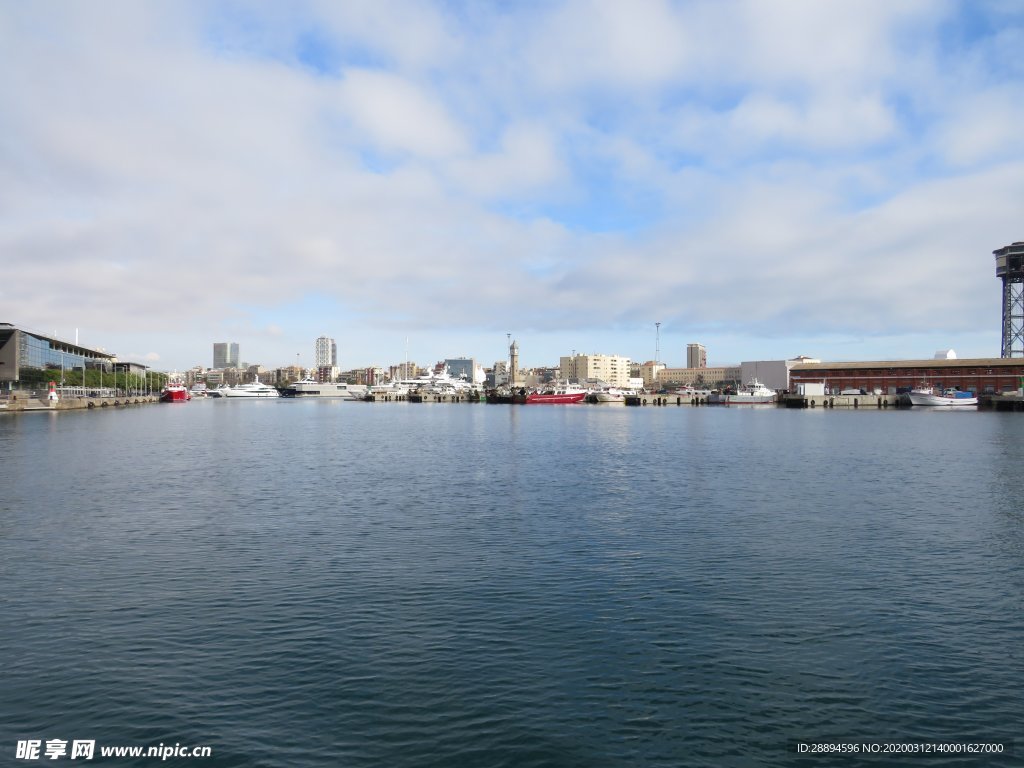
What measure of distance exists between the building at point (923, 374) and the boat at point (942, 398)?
27.6ft

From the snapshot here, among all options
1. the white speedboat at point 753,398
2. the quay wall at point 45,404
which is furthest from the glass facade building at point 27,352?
the white speedboat at point 753,398

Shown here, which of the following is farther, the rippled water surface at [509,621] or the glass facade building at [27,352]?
the glass facade building at [27,352]

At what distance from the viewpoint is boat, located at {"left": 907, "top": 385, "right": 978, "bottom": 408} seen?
505 ft

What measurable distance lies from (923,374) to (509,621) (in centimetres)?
18817

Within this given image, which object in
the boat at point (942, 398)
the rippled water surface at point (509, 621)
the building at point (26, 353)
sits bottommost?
the rippled water surface at point (509, 621)

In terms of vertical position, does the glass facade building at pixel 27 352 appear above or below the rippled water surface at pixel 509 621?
above

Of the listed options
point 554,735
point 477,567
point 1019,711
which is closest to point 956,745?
point 1019,711

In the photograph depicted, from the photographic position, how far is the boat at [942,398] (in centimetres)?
15388

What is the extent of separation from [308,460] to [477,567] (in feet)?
107

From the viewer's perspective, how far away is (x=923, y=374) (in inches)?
6836

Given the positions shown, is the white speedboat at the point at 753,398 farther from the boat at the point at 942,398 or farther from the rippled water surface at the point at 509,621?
the rippled water surface at the point at 509,621

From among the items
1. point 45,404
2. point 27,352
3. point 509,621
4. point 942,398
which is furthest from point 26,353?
point 942,398

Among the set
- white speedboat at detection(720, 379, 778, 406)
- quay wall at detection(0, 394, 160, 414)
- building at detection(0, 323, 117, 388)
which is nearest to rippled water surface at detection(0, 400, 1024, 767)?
quay wall at detection(0, 394, 160, 414)

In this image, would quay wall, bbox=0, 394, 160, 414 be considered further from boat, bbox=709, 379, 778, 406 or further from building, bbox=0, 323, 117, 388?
boat, bbox=709, 379, 778, 406
